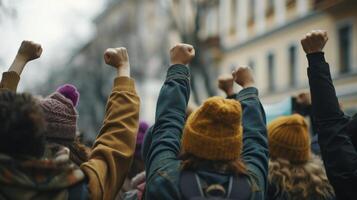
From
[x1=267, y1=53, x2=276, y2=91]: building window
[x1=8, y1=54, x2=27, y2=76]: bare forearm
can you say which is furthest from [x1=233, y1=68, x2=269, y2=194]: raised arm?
[x1=267, y1=53, x2=276, y2=91]: building window

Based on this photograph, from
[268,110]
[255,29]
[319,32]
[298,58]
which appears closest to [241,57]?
[255,29]

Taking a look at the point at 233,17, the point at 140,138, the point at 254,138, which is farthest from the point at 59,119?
the point at 233,17

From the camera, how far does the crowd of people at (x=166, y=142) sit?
8.83 ft

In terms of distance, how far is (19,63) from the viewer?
345 cm

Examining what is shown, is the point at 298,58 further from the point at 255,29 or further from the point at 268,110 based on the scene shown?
the point at 268,110

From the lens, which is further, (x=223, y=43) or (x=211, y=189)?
(x=223, y=43)

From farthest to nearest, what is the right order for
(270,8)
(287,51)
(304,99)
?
(270,8) → (287,51) → (304,99)

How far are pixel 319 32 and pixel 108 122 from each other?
1.10 meters

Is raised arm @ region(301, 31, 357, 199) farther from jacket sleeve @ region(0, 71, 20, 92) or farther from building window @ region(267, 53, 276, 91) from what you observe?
building window @ region(267, 53, 276, 91)

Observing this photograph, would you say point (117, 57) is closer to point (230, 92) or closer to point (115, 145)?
point (115, 145)

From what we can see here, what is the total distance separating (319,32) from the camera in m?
3.45

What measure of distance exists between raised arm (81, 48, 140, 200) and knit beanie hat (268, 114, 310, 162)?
1.10 m

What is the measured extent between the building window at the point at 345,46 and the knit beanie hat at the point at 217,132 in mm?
23277

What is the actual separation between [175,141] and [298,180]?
103 centimetres
